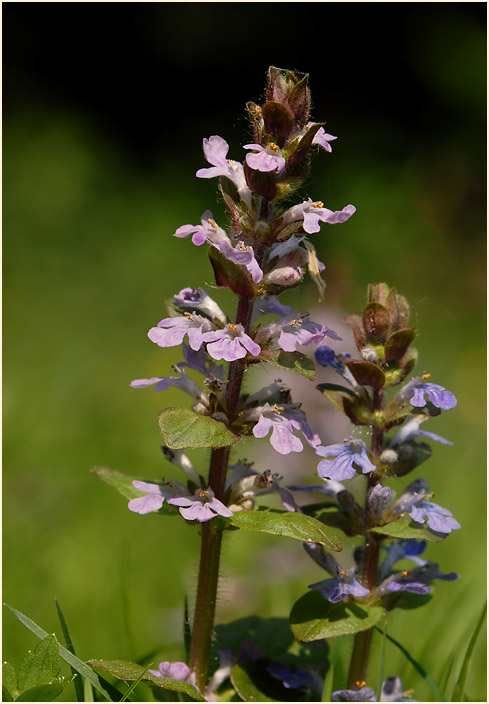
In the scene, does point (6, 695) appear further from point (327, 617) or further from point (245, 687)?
point (327, 617)

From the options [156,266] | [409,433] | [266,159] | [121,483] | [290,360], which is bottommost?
[156,266]

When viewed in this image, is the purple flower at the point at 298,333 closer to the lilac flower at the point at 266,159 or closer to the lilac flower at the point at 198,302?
the lilac flower at the point at 198,302

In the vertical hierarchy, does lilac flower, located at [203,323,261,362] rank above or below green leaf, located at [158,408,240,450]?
above

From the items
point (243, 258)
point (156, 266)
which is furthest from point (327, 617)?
point (156, 266)

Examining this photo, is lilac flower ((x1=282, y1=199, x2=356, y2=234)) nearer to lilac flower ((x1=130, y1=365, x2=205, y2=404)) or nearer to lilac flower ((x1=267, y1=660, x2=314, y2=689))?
lilac flower ((x1=130, y1=365, x2=205, y2=404))

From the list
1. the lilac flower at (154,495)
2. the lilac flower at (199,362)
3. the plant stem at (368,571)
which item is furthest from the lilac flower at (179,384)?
the plant stem at (368,571)

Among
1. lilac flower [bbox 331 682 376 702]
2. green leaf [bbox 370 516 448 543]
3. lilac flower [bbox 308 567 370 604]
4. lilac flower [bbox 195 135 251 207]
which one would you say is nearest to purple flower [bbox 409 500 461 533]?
green leaf [bbox 370 516 448 543]
